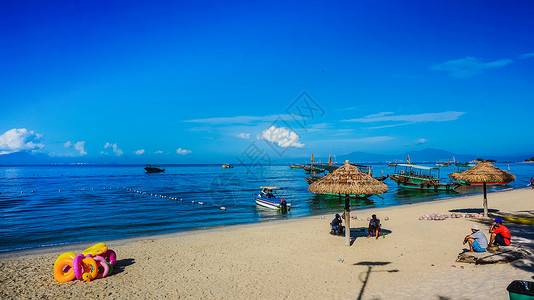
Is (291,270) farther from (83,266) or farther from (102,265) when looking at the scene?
(83,266)

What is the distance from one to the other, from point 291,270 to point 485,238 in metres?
6.11

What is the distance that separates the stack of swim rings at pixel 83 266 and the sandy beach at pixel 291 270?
0.21 metres

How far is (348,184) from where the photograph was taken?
11258 mm

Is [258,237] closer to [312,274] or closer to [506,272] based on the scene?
[312,274]

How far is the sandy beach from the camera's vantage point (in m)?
7.64

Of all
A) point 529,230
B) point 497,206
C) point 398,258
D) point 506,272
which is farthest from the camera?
point 497,206

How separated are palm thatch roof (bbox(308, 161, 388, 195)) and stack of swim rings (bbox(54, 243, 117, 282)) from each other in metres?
7.40

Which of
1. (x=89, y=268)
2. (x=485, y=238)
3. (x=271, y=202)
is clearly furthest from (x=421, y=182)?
(x=89, y=268)

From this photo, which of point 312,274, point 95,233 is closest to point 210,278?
point 312,274

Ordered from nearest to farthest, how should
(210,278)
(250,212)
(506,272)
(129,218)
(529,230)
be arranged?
(506,272) < (210,278) < (529,230) < (129,218) < (250,212)

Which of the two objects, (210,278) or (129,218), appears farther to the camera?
(129,218)

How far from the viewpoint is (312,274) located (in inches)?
352

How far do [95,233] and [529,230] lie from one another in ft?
70.5

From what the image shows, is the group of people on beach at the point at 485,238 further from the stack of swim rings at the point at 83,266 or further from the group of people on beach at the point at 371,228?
the stack of swim rings at the point at 83,266
